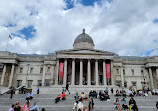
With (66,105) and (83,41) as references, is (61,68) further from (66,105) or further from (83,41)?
(66,105)

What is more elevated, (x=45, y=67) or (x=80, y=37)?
(x=80, y=37)

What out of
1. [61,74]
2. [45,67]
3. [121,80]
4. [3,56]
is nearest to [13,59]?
[3,56]

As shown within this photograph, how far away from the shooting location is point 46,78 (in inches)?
1437

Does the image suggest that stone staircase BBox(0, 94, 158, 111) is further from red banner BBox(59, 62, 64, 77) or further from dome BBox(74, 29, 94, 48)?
dome BBox(74, 29, 94, 48)

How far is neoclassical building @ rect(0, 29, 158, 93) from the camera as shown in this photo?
3328 centimetres

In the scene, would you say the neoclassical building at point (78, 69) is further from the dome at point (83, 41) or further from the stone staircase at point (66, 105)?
the stone staircase at point (66, 105)

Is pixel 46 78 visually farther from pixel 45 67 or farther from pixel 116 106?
pixel 116 106

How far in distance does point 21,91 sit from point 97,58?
20.1m

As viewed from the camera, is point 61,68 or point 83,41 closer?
point 61,68

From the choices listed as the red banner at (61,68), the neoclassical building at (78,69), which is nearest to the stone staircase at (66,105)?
the red banner at (61,68)

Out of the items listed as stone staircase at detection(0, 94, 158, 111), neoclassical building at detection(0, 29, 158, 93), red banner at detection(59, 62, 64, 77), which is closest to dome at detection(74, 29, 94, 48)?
neoclassical building at detection(0, 29, 158, 93)

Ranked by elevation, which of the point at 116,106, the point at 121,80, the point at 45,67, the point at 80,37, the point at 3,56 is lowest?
the point at 116,106

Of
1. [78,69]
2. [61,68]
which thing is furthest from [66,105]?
[78,69]

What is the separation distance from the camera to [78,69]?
37.5 m
